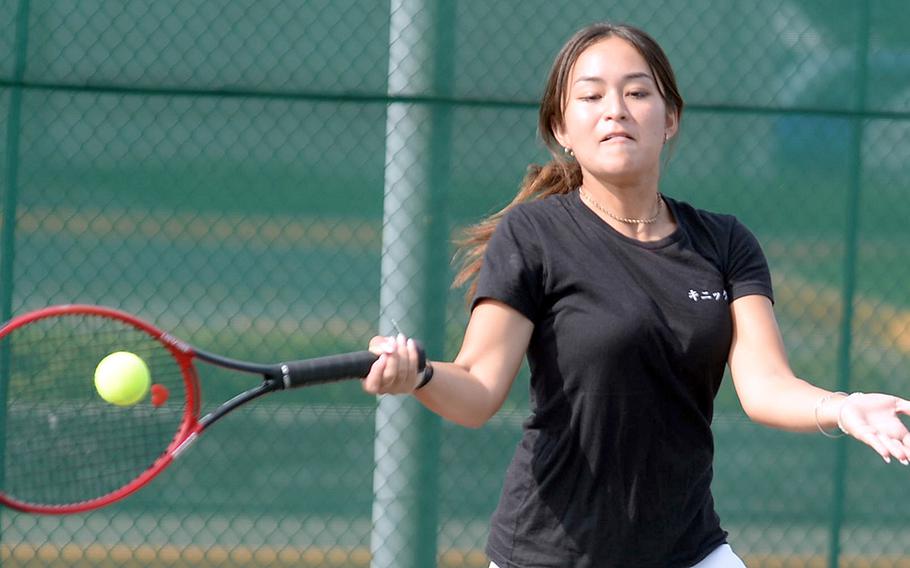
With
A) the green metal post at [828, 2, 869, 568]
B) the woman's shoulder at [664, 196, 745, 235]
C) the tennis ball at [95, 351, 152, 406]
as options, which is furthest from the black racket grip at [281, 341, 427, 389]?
the green metal post at [828, 2, 869, 568]

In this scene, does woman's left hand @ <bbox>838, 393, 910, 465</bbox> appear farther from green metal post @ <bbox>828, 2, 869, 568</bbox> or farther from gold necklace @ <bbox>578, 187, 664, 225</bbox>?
green metal post @ <bbox>828, 2, 869, 568</bbox>

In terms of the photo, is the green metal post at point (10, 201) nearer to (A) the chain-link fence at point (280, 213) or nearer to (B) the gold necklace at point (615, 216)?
(A) the chain-link fence at point (280, 213)

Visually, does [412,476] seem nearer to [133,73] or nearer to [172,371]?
[172,371]

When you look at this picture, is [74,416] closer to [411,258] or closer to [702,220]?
[411,258]

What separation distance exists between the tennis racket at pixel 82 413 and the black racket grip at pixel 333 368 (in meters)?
0.01

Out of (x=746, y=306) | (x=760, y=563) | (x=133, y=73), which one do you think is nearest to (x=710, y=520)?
(x=746, y=306)

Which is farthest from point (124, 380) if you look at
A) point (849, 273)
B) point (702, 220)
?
point (849, 273)

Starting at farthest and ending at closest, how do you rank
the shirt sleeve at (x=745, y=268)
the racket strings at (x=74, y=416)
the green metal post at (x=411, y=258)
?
the green metal post at (x=411, y=258)
the racket strings at (x=74, y=416)
the shirt sleeve at (x=745, y=268)

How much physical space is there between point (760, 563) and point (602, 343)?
2.51m

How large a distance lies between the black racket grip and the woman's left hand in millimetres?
674

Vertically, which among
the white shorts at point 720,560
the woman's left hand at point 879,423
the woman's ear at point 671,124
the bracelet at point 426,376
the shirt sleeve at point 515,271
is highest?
the woman's ear at point 671,124

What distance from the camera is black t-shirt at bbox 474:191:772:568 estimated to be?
7.68 ft

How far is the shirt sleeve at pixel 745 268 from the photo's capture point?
2463mm

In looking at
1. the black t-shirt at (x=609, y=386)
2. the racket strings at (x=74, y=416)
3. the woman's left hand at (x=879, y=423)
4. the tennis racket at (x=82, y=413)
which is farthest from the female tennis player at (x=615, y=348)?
the racket strings at (x=74, y=416)
